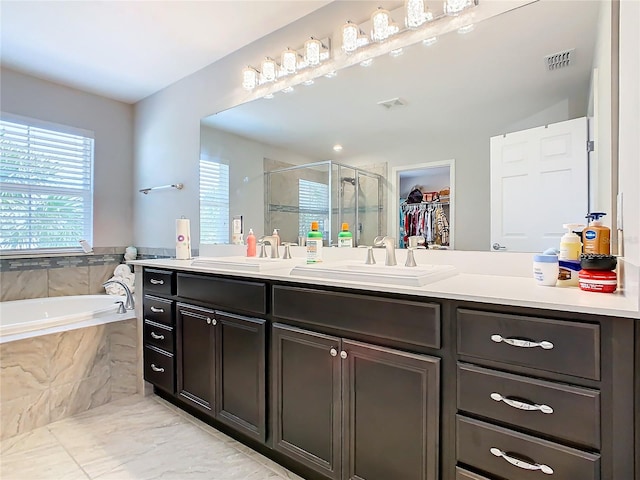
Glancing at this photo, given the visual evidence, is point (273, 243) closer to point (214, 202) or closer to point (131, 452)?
point (214, 202)

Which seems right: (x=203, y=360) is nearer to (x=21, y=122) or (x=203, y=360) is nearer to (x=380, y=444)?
(x=380, y=444)

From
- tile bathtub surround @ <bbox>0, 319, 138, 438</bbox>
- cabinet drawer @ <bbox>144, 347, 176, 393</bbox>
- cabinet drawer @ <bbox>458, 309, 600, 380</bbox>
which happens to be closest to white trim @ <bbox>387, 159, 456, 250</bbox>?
cabinet drawer @ <bbox>458, 309, 600, 380</bbox>

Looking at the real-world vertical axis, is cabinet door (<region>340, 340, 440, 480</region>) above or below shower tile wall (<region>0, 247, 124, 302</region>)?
below

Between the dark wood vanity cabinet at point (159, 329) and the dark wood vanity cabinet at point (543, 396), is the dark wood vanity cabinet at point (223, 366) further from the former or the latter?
the dark wood vanity cabinet at point (543, 396)

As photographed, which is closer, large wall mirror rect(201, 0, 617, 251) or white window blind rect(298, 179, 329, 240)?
large wall mirror rect(201, 0, 617, 251)

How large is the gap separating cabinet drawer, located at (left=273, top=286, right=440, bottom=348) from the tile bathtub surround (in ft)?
4.86

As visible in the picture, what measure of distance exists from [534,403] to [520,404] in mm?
35

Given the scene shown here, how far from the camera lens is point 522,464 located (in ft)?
3.21

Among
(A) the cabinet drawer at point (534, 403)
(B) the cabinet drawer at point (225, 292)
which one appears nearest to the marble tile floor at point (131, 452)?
(B) the cabinet drawer at point (225, 292)

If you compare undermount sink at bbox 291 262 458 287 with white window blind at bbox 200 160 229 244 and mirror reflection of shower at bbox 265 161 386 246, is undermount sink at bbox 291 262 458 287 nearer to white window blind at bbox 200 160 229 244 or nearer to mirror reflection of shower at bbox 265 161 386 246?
mirror reflection of shower at bbox 265 161 386 246

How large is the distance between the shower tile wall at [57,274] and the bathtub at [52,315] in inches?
3.6

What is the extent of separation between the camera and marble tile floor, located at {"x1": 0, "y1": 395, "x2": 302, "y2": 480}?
162 centimetres

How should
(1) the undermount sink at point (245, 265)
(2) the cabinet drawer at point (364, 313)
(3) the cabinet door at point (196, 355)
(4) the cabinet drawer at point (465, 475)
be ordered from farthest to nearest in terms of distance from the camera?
(3) the cabinet door at point (196, 355) → (1) the undermount sink at point (245, 265) → (2) the cabinet drawer at point (364, 313) → (4) the cabinet drawer at point (465, 475)

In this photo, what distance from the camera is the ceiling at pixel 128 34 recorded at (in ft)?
7.00
